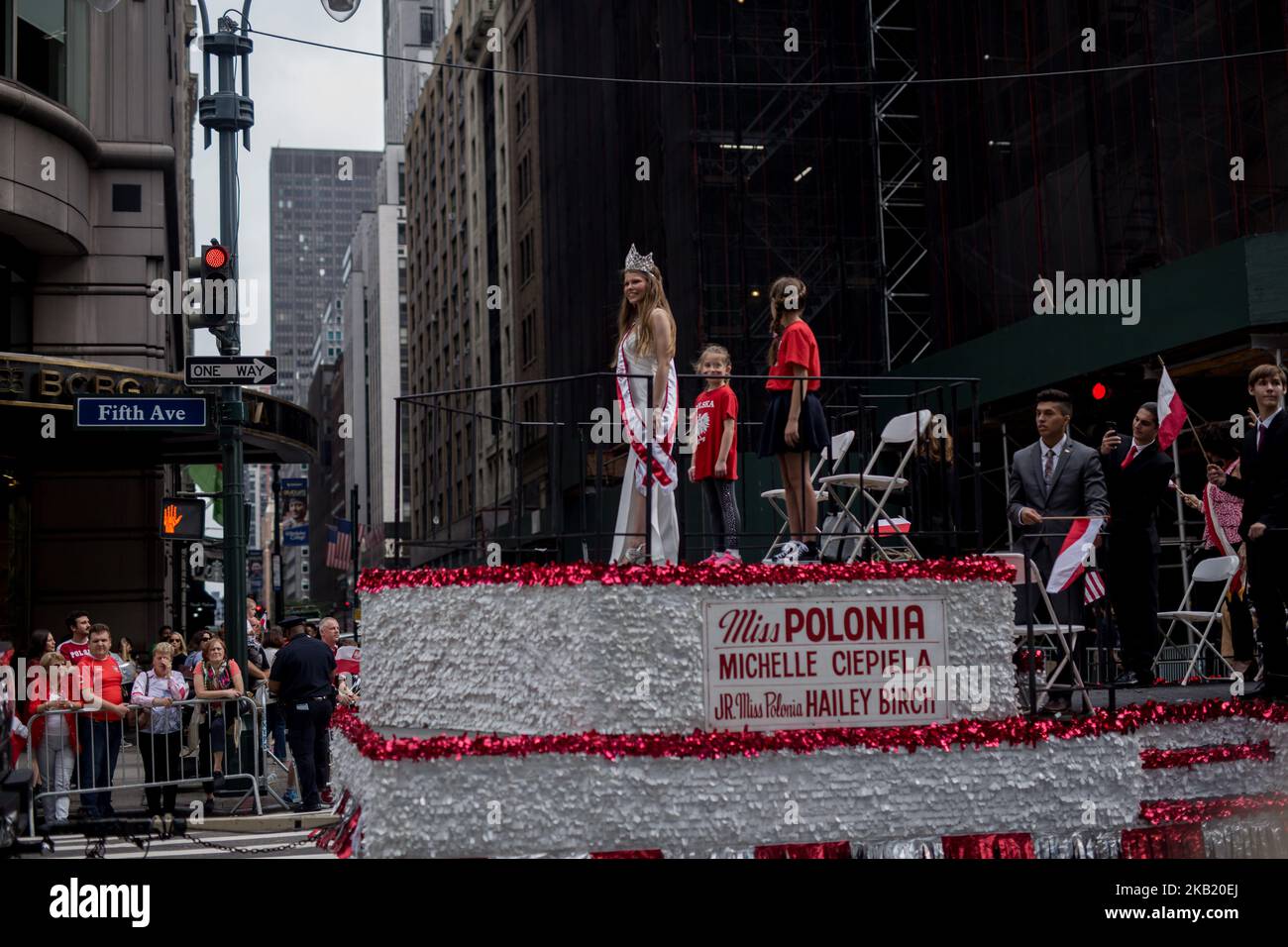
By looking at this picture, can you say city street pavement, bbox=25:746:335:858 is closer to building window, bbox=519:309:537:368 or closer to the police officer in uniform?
the police officer in uniform

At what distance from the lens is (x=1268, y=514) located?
28.0 ft

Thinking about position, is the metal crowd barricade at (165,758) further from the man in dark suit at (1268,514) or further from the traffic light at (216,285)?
the man in dark suit at (1268,514)

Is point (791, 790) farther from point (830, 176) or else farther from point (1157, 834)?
point (830, 176)

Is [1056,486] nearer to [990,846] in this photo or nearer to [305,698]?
[990,846]

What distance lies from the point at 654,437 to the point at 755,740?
6.89ft

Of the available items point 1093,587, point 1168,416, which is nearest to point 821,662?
point 1093,587

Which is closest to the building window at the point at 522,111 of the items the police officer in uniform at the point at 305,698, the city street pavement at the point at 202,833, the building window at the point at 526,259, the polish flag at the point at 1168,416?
the building window at the point at 526,259

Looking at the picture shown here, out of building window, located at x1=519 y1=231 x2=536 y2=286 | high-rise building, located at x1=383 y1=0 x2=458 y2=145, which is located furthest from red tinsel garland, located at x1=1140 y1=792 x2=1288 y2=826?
high-rise building, located at x1=383 y1=0 x2=458 y2=145

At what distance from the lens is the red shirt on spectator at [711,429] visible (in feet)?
29.7

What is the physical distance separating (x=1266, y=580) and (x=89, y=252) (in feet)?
61.8

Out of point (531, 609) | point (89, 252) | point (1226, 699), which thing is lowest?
point (1226, 699)

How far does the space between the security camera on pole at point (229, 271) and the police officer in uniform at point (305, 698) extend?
703 millimetres
